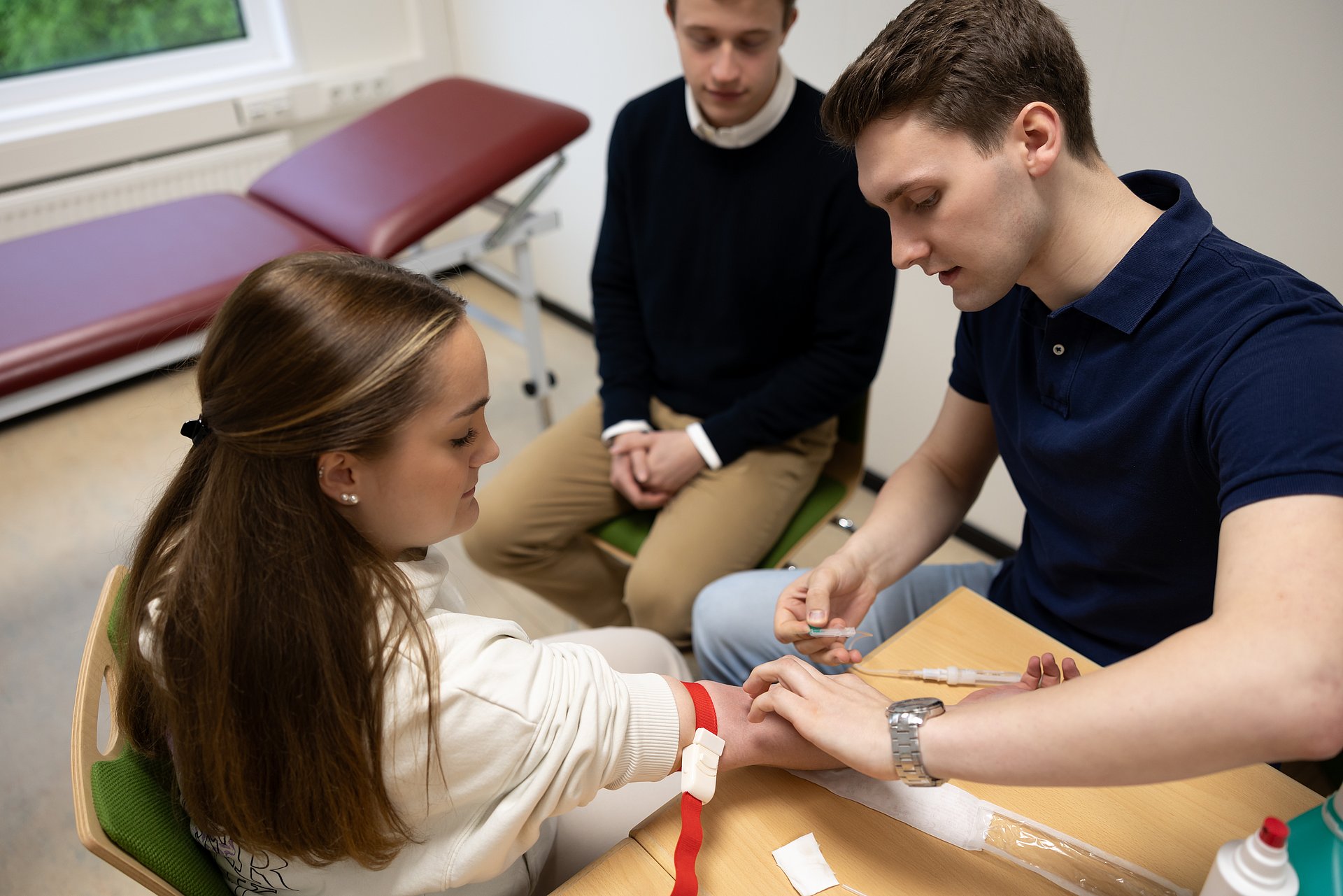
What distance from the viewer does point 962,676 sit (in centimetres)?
102

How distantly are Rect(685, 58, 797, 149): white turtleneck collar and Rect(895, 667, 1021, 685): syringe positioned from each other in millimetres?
1074

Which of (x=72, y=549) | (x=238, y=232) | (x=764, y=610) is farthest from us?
(x=72, y=549)

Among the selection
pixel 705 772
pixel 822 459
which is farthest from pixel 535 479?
pixel 705 772

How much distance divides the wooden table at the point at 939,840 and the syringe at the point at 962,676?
0.42ft

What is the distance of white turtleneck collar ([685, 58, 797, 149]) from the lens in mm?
1690

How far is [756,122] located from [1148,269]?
34.5 inches

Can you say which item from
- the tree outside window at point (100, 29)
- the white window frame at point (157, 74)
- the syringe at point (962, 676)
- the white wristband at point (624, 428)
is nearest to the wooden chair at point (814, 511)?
the white wristband at point (624, 428)

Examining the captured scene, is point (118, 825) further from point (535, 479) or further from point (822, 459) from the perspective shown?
point (822, 459)

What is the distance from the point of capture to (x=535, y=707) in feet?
2.72

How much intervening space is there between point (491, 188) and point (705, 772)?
170cm

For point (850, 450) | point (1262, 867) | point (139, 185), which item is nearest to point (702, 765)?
point (1262, 867)

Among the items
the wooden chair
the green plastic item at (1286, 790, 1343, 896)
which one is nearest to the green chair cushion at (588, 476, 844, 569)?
the wooden chair

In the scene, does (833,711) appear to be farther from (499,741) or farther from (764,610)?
(764,610)

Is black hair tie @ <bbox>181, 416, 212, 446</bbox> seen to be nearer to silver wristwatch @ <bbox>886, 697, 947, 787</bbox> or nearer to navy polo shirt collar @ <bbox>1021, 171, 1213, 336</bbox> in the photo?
silver wristwatch @ <bbox>886, 697, 947, 787</bbox>
